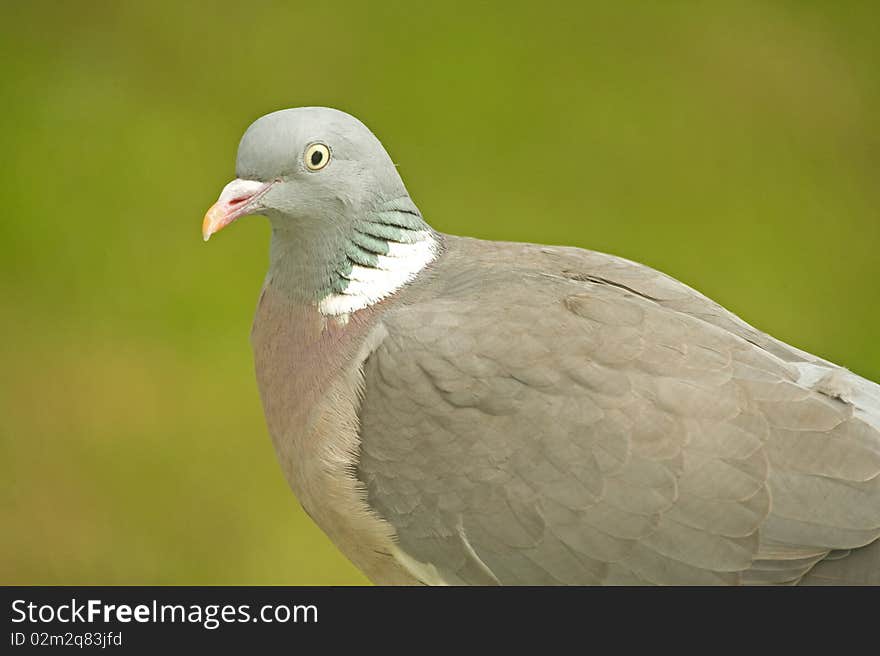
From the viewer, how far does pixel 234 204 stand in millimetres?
1562

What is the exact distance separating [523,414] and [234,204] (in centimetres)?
47

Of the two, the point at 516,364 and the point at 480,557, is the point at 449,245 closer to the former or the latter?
the point at 516,364

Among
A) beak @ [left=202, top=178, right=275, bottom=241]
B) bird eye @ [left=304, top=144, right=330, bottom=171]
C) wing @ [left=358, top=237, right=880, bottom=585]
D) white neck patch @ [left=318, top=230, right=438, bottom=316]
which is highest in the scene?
bird eye @ [left=304, top=144, right=330, bottom=171]

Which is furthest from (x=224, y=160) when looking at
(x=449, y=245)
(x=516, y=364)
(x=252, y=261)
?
(x=516, y=364)

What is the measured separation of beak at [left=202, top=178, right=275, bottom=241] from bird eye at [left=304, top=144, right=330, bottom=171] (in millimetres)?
56

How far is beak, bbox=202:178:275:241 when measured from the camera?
154cm

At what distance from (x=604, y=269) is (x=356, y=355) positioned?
1.29ft

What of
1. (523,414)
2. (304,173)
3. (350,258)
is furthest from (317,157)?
(523,414)

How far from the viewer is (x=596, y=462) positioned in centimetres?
154

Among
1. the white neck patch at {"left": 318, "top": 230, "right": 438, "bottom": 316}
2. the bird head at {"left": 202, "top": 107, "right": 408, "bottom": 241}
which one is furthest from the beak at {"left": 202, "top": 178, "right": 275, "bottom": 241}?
the white neck patch at {"left": 318, "top": 230, "right": 438, "bottom": 316}

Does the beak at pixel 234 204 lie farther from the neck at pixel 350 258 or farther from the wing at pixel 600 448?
the wing at pixel 600 448

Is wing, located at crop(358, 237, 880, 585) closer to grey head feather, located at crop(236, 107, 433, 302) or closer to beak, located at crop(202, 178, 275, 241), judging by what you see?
grey head feather, located at crop(236, 107, 433, 302)

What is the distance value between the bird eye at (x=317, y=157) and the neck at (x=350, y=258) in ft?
0.30

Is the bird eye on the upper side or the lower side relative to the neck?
upper
